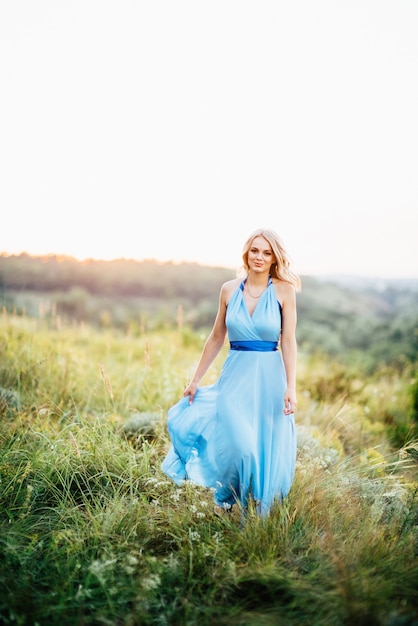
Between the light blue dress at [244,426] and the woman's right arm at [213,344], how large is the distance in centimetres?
12

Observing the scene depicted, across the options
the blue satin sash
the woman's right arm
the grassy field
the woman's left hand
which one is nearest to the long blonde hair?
the woman's right arm

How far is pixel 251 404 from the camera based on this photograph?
3957mm

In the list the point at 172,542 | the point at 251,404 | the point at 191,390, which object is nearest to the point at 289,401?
the point at 251,404

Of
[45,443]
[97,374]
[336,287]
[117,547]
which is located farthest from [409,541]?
[336,287]

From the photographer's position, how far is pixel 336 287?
75.7 ft

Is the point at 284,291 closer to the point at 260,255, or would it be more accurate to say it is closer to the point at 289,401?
the point at 260,255

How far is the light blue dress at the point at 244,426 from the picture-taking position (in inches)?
152

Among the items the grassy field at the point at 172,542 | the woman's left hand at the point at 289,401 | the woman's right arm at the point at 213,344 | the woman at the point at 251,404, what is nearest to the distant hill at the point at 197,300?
the grassy field at the point at 172,542

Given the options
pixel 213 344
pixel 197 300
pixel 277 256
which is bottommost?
pixel 197 300

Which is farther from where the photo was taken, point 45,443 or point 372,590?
point 45,443

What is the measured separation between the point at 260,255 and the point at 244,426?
1276 millimetres

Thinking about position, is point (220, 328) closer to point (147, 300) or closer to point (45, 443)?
point (45, 443)

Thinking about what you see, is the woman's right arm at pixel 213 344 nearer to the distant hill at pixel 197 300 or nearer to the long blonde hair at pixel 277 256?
the long blonde hair at pixel 277 256

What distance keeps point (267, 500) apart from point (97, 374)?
369cm
